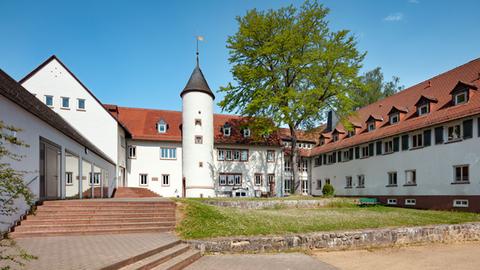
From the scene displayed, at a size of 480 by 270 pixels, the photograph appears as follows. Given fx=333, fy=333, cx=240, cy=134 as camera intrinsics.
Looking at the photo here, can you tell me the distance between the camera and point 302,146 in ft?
144

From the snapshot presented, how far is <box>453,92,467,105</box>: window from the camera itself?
76.1 feet

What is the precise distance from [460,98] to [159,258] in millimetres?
23692

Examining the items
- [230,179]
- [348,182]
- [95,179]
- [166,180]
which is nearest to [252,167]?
[230,179]

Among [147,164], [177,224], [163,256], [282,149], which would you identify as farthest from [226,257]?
[282,149]

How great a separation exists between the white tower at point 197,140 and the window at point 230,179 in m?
2.69

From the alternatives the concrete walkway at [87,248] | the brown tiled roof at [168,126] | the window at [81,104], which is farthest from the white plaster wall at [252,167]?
the concrete walkway at [87,248]

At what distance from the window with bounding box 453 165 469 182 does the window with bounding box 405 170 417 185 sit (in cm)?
359

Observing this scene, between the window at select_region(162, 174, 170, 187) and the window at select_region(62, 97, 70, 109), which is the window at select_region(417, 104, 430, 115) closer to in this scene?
the window at select_region(162, 174, 170, 187)

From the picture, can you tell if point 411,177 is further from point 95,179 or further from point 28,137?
point 28,137

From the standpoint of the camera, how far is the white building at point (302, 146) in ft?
76.3

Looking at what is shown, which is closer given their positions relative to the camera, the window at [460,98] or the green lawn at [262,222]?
the green lawn at [262,222]

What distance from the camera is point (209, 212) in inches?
598

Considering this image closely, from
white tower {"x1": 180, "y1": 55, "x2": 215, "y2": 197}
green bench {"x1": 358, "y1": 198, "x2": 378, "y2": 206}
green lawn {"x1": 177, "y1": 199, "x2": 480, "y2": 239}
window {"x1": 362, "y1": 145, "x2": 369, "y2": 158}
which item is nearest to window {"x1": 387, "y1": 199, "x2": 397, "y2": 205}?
green bench {"x1": 358, "y1": 198, "x2": 378, "y2": 206}

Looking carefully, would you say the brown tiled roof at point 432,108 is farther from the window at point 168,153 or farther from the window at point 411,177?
the window at point 168,153
